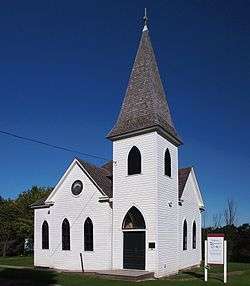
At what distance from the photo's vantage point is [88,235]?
1220 inches

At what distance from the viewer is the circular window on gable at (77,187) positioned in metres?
32.1

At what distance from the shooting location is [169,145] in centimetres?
3078

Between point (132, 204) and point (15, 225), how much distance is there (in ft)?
95.3

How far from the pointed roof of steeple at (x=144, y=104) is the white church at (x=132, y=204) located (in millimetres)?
67

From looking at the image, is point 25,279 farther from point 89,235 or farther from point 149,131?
point 149,131

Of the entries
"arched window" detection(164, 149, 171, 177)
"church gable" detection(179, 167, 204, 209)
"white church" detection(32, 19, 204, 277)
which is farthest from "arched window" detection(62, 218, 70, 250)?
"church gable" detection(179, 167, 204, 209)

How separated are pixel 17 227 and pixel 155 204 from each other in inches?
1204

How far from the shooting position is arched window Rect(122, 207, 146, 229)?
28.3m

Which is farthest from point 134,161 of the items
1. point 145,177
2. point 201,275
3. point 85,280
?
point 85,280

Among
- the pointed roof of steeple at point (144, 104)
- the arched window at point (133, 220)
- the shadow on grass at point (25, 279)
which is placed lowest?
the shadow on grass at point (25, 279)

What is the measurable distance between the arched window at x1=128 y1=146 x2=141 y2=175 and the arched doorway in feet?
7.78

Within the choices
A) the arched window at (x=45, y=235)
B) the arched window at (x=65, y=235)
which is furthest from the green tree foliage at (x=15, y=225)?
the arched window at (x=65, y=235)

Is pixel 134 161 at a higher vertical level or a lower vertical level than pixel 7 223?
higher

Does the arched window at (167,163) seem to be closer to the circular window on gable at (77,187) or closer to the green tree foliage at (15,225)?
the circular window on gable at (77,187)
